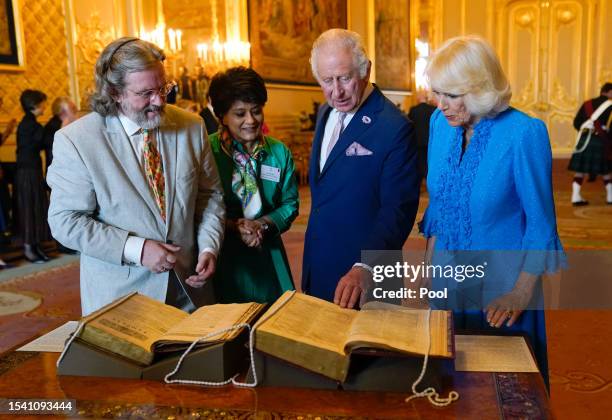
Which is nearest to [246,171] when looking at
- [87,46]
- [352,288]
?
[352,288]

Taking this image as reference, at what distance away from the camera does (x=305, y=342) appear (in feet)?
4.62

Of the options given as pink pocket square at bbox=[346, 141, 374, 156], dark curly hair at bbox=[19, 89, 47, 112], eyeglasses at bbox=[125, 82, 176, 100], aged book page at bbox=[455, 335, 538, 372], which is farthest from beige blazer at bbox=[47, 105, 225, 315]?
dark curly hair at bbox=[19, 89, 47, 112]

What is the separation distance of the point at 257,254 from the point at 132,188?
0.73m

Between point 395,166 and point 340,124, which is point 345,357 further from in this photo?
point 340,124

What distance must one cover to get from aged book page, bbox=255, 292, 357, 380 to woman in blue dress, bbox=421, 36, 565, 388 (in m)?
0.65

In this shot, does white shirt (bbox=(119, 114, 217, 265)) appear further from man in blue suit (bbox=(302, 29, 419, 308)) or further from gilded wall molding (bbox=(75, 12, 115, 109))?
gilded wall molding (bbox=(75, 12, 115, 109))

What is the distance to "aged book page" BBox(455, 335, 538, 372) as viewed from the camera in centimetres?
154

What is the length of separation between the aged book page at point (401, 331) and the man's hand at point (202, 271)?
0.75 metres

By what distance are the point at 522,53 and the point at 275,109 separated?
8.94 m

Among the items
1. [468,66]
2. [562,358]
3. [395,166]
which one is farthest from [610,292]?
[468,66]

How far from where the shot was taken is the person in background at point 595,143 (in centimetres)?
950

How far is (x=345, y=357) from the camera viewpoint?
4.59ft

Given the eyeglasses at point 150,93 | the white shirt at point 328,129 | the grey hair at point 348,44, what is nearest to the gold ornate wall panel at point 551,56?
the white shirt at point 328,129

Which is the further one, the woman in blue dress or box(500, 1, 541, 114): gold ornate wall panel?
box(500, 1, 541, 114): gold ornate wall panel
